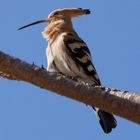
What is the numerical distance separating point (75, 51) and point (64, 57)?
13 cm

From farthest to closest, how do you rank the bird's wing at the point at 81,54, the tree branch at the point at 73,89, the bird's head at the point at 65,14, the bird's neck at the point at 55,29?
the bird's head at the point at 65,14
the bird's neck at the point at 55,29
the bird's wing at the point at 81,54
the tree branch at the point at 73,89

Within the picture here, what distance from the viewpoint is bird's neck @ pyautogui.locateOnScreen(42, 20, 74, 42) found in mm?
4809

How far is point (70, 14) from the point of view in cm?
526

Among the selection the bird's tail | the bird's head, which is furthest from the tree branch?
the bird's head

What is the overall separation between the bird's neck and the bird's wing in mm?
158

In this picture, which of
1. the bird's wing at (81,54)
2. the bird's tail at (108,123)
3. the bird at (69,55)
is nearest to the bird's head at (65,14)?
the bird at (69,55)

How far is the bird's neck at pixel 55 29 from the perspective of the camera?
189 inches

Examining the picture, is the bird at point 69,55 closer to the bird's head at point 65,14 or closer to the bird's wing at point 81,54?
the bird's wing at point 81,54

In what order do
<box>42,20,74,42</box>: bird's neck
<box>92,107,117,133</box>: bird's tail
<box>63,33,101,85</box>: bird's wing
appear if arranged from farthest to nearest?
<box>42,20,74,42</box>: bird's neck → <box>63,33,101,85</box>: bird's wing → <box>92,107,117,133</box>: bird's tail

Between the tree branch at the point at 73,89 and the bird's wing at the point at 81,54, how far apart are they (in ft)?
6.32

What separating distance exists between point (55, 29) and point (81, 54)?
22.4 inches

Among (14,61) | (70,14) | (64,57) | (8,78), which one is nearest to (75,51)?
(64,57)

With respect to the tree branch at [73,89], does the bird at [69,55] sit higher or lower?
higher

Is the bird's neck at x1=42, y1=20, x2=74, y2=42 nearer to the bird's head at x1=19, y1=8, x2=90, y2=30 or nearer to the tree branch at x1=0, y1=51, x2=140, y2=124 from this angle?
the bird's head at x1=19, y1=8, x2=90, y2=30
